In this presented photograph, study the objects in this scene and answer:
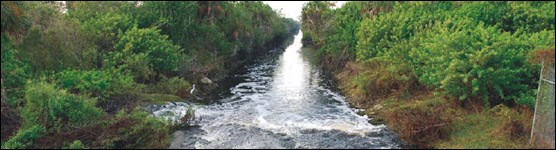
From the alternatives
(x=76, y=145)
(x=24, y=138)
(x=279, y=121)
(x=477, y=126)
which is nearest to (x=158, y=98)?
(x=279, y=121)

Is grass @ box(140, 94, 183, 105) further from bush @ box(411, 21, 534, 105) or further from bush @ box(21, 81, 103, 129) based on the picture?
bush @ box(411, 21, 534, 105)

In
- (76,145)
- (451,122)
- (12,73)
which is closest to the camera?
(76,145)

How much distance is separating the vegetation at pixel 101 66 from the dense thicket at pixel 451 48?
10445 millimetres

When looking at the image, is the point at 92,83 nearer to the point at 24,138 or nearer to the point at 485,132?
the point at 24,138

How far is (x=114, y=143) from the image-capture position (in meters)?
13.8

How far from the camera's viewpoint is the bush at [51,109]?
14445mm

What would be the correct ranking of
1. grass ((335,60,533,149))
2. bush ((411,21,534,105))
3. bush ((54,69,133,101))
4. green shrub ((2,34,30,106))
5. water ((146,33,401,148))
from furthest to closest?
bush ((54,69,133,101))
green shrub ((2,34,30,106))
bush ((411,21,534,105))
water ((146,33,401,148))
grass ((335,60,533,149))

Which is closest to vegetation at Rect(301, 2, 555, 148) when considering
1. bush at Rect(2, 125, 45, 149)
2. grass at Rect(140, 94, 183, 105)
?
grass at Rect(140, 94, 183, 105)

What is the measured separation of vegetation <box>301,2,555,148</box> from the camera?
15.1m

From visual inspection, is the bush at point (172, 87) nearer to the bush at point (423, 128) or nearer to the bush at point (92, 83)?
the bush at point (92, 83)

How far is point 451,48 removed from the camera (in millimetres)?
16500

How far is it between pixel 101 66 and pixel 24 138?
917cm

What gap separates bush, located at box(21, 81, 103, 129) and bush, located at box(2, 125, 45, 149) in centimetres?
52

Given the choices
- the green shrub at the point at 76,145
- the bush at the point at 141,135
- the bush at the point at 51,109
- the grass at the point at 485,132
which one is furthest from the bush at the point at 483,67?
the bush at the point at 51,109
